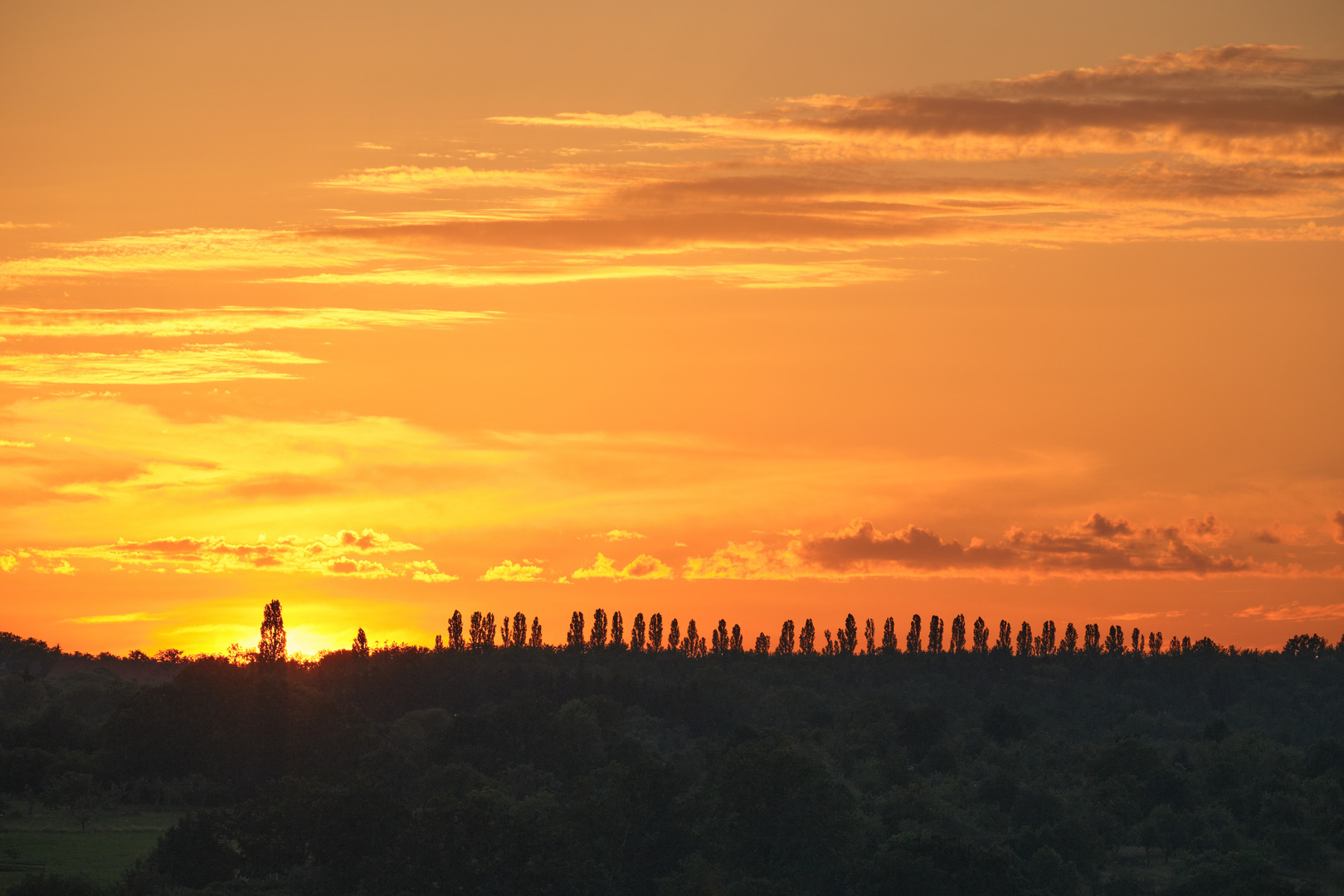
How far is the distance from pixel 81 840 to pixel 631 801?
4708cm

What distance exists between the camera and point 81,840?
119250mm

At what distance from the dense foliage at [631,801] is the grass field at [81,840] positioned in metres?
4.46

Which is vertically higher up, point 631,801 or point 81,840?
point 631,801

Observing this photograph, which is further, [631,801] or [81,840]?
[81,840]

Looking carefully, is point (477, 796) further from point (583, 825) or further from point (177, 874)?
point (177, 874)

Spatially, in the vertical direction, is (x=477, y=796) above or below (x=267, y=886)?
above

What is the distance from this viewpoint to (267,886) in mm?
97750

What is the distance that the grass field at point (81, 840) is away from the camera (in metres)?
105

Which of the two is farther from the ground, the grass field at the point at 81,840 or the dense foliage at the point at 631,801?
the dense foliage at the point at 631,801

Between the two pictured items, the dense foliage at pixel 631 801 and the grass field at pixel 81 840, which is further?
the grass field at pixel 81 840

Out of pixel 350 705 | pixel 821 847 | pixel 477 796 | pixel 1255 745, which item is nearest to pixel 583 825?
pixel 477 796

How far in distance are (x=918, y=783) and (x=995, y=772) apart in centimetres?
1500

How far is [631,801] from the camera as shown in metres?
105

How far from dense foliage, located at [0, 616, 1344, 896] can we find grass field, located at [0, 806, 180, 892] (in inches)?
176
